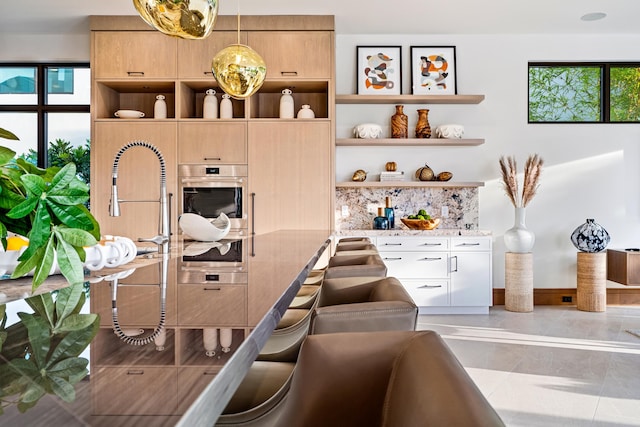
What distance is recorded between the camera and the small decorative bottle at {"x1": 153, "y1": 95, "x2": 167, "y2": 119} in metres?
5.02

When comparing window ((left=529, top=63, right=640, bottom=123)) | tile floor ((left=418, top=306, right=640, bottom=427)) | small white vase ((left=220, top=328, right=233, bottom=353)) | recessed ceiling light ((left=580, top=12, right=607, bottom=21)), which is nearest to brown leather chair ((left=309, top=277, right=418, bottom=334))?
small white vase ((left=220, top=328, right=233, bottom=353))

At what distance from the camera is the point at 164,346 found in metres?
0.54

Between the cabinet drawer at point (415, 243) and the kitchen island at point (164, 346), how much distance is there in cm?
383

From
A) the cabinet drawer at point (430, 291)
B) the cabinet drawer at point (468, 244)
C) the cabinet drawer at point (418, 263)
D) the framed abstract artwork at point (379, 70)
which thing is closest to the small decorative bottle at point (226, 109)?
the framed abstract artwork at point (379, 70)

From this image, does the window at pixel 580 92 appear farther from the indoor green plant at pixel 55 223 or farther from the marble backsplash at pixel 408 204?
the indoor green plant at pixel 55 223

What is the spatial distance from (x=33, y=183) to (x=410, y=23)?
16.8 feet

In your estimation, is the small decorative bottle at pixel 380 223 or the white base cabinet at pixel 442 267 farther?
the small decorative bottle at pixel 380 223

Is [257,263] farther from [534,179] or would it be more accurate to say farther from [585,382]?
[534,179]

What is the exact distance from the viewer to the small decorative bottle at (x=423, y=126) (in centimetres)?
528

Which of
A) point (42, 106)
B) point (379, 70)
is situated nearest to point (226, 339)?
point (379, 70)

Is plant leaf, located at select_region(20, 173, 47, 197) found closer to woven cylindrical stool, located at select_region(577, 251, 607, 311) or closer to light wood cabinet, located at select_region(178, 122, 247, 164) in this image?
light wood cabinet, located at select_region(178, 122, 247, 164)

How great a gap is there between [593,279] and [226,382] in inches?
215

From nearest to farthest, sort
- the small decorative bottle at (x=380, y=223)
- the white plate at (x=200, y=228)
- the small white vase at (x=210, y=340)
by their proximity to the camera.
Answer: the small white vase at (x=210, y=340) → the white plate at (x=200, y=228) → the small decorative bottle at (x=380, y=223)

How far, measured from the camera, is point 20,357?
17.1 inches
